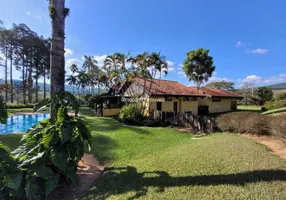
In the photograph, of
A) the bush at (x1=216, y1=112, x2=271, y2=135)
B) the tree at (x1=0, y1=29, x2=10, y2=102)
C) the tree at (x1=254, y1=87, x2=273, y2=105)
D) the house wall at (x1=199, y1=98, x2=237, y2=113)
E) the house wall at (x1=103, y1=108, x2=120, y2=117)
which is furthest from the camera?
the tree at (x1=254, y1=87, x2=273, y2=105)

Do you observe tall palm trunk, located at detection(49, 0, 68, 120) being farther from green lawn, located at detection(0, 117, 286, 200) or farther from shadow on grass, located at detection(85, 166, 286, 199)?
green lawn, located at detection(0, 117, 286, 200)

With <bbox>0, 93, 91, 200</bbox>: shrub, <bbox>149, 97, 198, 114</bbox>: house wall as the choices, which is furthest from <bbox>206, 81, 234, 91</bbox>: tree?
<bbox>0, 93, 91, 200</bbox>: shrub

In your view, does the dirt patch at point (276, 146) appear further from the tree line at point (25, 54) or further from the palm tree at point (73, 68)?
the palm tree at point (73, 68)

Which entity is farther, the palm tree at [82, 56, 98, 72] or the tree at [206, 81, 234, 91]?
the tree at [206, 81, 234, 91]

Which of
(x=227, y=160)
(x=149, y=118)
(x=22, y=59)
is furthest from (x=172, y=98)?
(x=22, y=59)

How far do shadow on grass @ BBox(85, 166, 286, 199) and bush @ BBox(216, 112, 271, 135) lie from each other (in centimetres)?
481

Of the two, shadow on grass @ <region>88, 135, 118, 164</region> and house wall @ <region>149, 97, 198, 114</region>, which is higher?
house wall @ <region>149, 97, 198, 114</region>

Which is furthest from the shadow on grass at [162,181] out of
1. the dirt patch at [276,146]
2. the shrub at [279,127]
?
the shrub at [279,127]

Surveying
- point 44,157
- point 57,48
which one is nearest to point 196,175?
point 44,157

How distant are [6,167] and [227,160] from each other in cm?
517

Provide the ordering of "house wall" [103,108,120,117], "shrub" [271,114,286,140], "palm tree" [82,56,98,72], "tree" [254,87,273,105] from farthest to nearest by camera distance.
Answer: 1. "palm tree" [82,56,98,72]
2. "tree" [254,87,273,105]
3. "house wall" [103,108,120,117]
4. "shrub" [271,114,286,140]

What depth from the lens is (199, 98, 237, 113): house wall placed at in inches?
887

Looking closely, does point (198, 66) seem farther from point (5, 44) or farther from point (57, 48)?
point (5, 44)

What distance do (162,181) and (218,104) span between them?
23.0m
